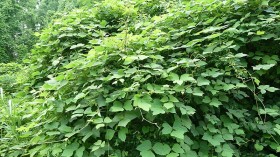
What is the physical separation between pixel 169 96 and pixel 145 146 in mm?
314

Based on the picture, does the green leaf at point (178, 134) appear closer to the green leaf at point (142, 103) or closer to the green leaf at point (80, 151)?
the green leaf at point (142, 103)

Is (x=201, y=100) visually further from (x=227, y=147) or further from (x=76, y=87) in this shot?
(x=76, y=87)

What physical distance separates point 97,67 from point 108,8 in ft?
4.02

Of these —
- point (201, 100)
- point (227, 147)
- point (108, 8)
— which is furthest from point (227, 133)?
point (108, 8)

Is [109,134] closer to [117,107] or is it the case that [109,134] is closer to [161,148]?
[117,107]

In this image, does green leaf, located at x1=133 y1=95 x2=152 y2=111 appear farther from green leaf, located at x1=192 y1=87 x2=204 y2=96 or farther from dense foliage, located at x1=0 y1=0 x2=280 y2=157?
green leaf, located at x1=192 y1=87 x2=204 y2=96

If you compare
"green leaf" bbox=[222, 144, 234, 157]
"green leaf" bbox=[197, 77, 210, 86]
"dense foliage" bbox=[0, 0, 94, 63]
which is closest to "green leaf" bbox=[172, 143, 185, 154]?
"green leaf" bbox=[222, 144, 234, 157]

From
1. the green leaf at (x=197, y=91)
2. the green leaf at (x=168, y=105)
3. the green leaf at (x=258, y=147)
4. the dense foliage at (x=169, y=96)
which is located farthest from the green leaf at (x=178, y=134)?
the green leaf at (x=258, y=147)

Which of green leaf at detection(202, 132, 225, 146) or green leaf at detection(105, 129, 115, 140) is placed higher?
green leaf at detection(105, 129, 115, 140)

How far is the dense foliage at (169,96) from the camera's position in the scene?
147 centimetres

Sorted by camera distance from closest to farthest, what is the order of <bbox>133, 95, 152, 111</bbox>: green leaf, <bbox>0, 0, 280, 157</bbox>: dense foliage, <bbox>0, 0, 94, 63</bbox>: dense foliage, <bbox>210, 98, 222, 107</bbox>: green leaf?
<bbox>133, 95, 152, 111</bbox>: green leaf
<bbox>0, 0, 280, 157</bbox>: dense foliage
<bbox>210, 98, 222, 107</bbox>: green leaf
<bbox>0, 0, 94, 63</bbox>: dense foliage

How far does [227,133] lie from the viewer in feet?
5.21

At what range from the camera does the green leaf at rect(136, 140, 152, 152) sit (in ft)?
4.66

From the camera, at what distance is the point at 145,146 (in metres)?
1.44
